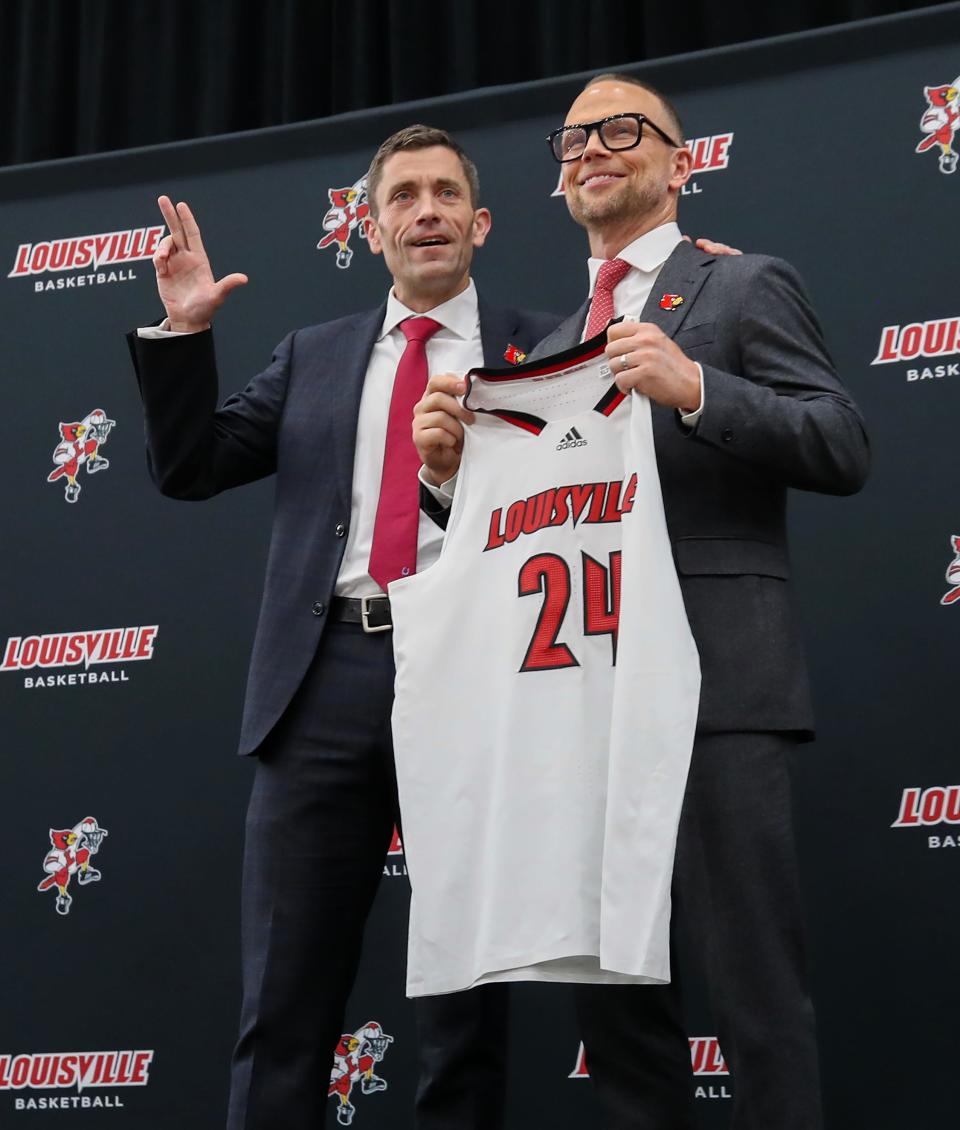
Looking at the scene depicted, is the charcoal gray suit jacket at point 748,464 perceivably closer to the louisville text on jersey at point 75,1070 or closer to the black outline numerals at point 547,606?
the black outline numerals at point 547,606

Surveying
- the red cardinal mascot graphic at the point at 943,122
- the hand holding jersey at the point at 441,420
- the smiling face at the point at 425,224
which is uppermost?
the red cardinal mascot graphic at the point at 943,122

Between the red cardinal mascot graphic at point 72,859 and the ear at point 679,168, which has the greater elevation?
the ear at point 679,168

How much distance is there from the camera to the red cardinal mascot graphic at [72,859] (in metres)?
3.21

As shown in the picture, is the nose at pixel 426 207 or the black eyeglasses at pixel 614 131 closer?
the black eyeglasses at pixel 614 131

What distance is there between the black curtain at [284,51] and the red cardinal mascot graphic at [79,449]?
0.85 meters

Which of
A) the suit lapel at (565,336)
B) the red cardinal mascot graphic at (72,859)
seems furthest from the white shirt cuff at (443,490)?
the red cardinal mascot graphic at (72,859)

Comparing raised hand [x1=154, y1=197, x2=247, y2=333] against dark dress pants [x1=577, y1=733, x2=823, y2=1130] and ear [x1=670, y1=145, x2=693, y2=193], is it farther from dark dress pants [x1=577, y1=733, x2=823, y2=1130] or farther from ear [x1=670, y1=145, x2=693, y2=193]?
dark dress pants [x1=577, y1=733, x2=823, y2=1130]

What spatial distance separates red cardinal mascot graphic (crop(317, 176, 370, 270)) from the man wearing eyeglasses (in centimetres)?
128

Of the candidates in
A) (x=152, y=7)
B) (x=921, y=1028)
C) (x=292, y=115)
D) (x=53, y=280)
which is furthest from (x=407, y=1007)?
(x=152, y=7)

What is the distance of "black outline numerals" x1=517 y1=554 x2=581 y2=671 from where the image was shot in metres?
1.91

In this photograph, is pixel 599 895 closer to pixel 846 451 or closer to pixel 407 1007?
pixel 846 451

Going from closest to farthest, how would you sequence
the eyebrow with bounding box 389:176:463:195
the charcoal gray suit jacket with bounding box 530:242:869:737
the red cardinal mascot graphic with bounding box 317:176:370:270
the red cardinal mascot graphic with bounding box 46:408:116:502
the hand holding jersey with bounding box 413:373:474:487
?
the charcoal gray suit jacket with bounding box 530:242:869:737, the hand holding jersey with bounding box 413:373:474:487, the eyebrow with bounding box 389:176:463:195, the red cardinal mascot graphic with bounding box 317:176:370:270, the red cardinal mascot graphic with bounding box 46:408:116:502

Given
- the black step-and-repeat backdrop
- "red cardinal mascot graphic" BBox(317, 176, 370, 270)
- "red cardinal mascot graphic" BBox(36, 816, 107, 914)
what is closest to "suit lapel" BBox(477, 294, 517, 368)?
the black step-and-repeat backdrop

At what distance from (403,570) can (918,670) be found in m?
1.06
